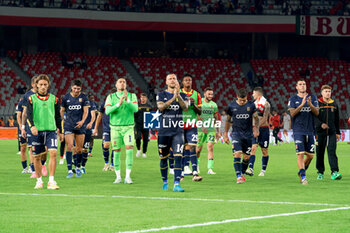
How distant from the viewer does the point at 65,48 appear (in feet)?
182

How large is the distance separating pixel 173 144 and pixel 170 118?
1.70ft

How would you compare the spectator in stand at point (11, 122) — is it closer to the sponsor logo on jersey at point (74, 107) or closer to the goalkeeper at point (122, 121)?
the sponsor logo on jersey at point (74, 107)

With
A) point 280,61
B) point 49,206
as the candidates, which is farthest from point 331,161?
point 280,61

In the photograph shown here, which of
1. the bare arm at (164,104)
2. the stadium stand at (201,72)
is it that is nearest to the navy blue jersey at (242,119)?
the bare arm at (164,104)

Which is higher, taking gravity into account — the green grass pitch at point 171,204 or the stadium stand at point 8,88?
the stadium stand at point 8,88

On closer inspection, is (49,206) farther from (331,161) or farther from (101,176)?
(331,161)

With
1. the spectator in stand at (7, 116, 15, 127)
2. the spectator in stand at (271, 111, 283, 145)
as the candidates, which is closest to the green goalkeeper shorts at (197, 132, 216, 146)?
the spectator in stand at (271, 111, 283, 145)

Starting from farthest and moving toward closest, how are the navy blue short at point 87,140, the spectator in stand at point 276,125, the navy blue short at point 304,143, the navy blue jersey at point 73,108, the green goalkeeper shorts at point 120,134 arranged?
the spectator in stand at point 276,125 → the navy blue short at point 87,140 → the navy blue jersey at point 73,108 → the green goalkeeper shorts at point 120,134 → the navy blue short at point 304,143

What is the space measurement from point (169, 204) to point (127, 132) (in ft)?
14.5

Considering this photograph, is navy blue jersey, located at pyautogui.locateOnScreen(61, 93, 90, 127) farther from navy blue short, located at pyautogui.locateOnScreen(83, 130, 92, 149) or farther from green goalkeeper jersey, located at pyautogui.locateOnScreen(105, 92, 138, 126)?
green goalkeeper jersey, located at pyautogui.locateOnScreen(105, 92, 138, 126)

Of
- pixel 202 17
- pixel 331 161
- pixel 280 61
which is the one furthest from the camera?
pixel 280 61

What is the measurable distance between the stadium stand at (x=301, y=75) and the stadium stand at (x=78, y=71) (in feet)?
34.9

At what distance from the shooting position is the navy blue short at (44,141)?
14.0 meters

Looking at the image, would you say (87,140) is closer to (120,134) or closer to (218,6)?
(120,134)
